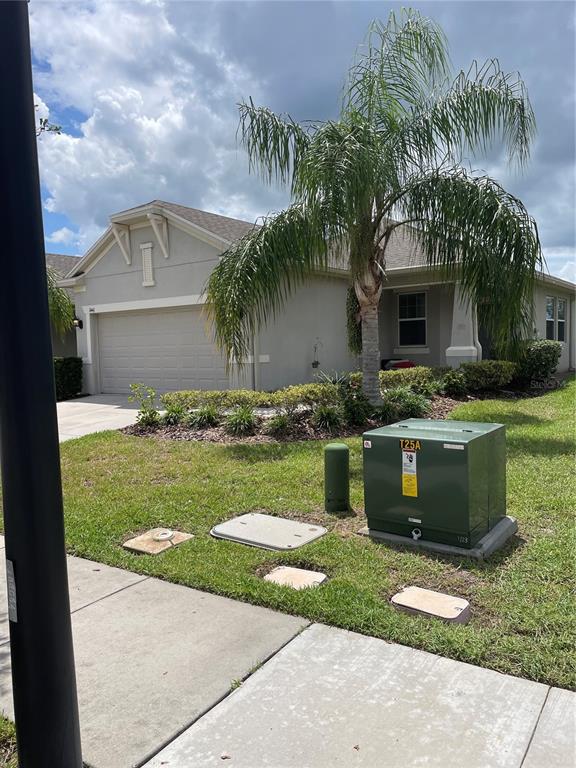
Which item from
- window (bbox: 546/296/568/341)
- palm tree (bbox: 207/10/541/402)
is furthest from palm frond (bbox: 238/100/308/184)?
window (bbox: 546/296/568/341)

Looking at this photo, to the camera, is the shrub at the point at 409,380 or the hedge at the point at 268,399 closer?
the hedge at the point at 268,399

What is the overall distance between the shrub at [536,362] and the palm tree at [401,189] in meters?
6.40

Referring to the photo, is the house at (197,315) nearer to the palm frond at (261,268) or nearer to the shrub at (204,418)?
the shrub at (204,418)

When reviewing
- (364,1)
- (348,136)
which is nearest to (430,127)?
(348,136)

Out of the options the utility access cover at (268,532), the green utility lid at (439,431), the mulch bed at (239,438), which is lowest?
the utility access cover at (268,532)

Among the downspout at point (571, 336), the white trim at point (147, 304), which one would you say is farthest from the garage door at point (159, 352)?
the downspout at point (571, 336)

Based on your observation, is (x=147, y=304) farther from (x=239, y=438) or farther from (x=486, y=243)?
(x=486, y=243)

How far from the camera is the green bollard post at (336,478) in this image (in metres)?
5.64

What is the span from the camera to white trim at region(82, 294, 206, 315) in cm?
1455

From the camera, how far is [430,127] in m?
9.38

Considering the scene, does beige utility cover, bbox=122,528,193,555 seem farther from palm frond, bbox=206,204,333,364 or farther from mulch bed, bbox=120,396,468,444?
palm frond, bbox=206,204,333,364

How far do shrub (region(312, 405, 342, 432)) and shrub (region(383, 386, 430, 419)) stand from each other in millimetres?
1218

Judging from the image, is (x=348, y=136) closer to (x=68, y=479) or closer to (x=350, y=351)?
(x=68, y=479)

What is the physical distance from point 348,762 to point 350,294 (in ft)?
47.2
